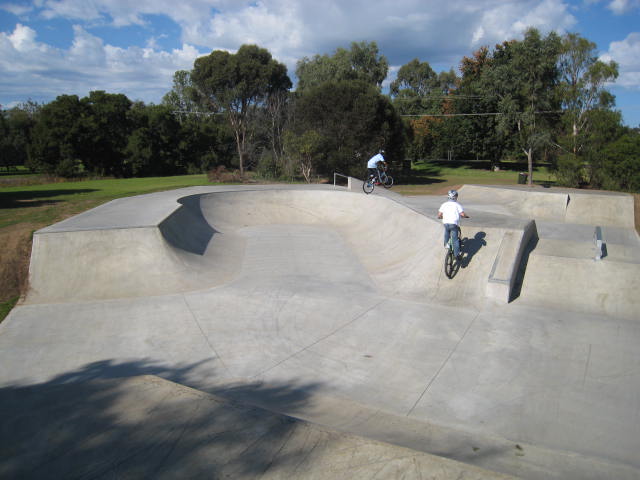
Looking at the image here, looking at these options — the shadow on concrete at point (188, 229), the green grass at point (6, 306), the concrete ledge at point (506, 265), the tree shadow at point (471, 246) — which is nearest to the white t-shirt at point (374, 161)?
the tree shadow at point (471, 246)

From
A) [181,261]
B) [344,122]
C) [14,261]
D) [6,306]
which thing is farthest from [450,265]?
[344,122]

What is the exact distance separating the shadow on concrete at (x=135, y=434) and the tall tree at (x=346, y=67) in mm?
44666

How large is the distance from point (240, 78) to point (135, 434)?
1542 inches

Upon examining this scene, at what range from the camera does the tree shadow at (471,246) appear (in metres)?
10.1

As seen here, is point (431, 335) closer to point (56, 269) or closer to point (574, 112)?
point (56, 269)

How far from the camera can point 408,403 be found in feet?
18.3

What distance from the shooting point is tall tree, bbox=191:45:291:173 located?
38375mm

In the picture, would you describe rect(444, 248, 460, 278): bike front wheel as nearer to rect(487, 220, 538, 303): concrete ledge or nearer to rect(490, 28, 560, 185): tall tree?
rect(487, 220, 538, 303): concrete ledge

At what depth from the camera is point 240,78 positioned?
3875 cm

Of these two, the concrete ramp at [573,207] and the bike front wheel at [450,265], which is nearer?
the bike front wheel at [450,265]

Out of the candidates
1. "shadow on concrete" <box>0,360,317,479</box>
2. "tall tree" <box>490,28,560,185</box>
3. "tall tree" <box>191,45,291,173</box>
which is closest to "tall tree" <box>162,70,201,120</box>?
"tall tree" <box>191,45,291,173</box>

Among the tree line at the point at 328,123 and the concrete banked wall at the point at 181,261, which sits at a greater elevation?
the tree line at the point at 328,123

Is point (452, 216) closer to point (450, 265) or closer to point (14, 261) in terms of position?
point (450, 265)

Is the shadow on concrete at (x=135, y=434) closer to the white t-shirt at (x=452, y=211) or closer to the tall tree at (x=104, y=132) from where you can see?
the white t-shirt at (x=452, y=211)
